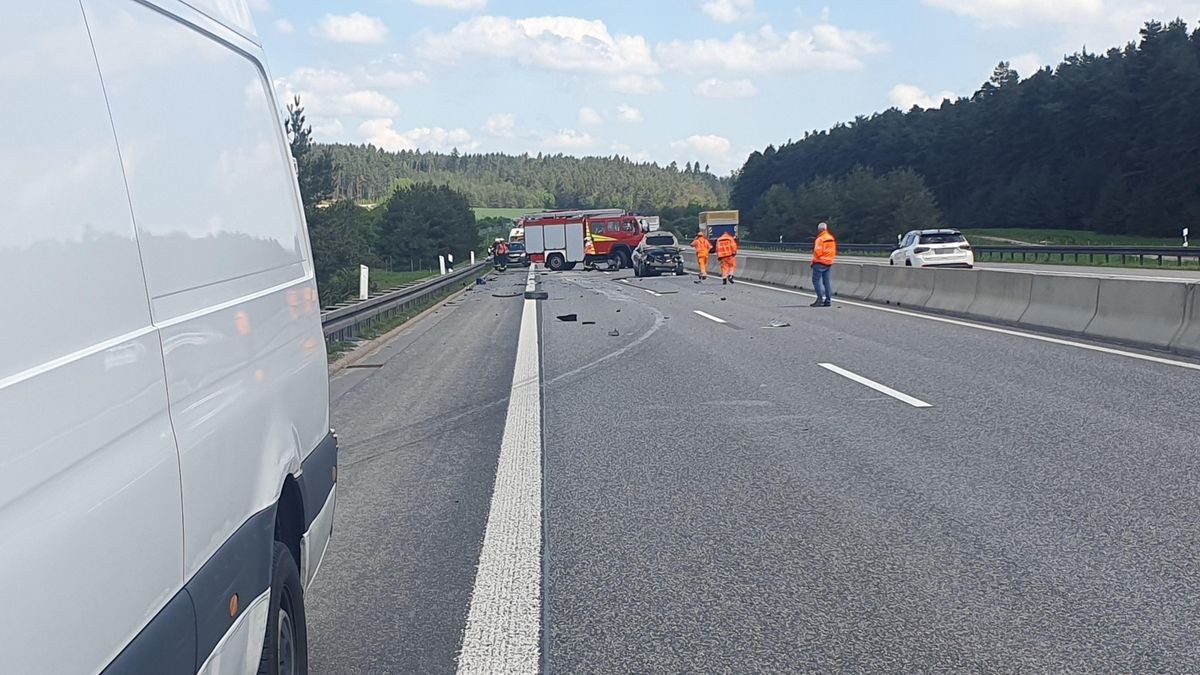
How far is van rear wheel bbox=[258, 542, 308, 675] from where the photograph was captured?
319 centimetres

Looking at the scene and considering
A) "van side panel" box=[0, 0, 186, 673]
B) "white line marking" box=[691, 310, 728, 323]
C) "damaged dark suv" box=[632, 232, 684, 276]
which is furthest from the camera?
"damaged dark suv" box=[632, 232, 684, 276]

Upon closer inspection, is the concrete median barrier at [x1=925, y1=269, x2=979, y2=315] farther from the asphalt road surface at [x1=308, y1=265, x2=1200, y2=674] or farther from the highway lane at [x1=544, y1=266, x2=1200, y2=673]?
the highway lane at [x1=544, y1=266, x2=1200, y2=673]

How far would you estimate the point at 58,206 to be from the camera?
1984 mm

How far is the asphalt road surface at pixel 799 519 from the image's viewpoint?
4402 millimetres

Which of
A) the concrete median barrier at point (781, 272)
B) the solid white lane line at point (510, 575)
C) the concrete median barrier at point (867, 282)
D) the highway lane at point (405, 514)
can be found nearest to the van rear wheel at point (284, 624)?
the highway lane at point (405, 514)

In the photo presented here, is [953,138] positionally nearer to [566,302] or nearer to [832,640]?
[566,302]

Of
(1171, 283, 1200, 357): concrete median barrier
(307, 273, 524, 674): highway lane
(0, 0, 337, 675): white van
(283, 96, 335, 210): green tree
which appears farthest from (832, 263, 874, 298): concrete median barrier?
(283, 96, 335, 210): green tree

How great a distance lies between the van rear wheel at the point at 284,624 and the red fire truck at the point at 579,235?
179 ft

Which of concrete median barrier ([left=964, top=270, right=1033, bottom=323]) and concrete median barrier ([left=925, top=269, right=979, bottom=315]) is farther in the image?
concrete median barrier ([left=925, top=269, right=979, bottom=315])

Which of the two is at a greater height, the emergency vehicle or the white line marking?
the white line marking

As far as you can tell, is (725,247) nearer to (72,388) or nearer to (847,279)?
(847,279)

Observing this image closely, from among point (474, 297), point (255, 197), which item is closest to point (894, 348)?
point (255, 197)

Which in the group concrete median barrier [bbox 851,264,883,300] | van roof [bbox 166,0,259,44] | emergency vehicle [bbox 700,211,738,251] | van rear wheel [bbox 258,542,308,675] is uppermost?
van roof [bbox 166,0,259,44]

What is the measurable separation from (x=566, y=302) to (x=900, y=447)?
2085 cm
